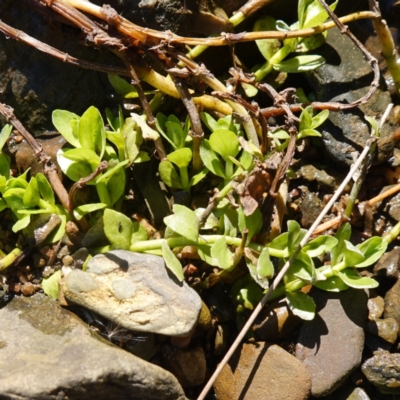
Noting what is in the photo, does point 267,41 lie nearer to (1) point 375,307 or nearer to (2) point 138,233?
(2) point 138,233

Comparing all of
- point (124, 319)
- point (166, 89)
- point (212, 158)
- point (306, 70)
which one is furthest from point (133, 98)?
point (124, 319)

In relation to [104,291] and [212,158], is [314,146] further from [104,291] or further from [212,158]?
[104,291]

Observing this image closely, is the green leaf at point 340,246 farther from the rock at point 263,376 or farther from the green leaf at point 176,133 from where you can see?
the green leaf at point 176,133

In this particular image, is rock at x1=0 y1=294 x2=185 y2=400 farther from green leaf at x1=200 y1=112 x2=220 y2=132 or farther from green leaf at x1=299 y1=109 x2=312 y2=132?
green leaf at x1=299 y1=109 x2=312 y2=132

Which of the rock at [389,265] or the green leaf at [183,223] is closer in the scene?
the green leaf at [183,223]

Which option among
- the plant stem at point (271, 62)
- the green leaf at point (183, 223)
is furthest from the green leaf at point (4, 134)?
the plant stem at point (271, 62)
